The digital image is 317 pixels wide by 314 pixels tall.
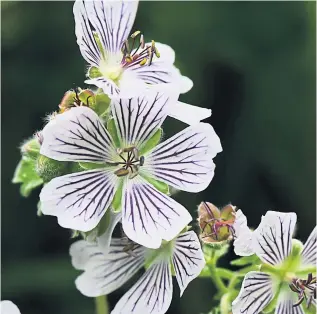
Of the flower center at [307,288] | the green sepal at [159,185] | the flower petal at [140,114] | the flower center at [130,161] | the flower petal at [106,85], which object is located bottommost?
the flower center at [307,288]

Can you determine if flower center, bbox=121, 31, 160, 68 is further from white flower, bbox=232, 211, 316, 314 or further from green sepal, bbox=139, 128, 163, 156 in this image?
white flower, bbox=232, 211, 316, 314

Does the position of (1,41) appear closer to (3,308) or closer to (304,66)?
(304,66)

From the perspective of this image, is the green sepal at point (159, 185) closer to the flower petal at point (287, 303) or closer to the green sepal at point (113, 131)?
the green sepal at point (113, 131)

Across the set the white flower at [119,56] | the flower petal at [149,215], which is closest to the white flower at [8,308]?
the flower petal at [149,215]

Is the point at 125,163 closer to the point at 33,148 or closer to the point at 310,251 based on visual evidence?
the point at 33,148

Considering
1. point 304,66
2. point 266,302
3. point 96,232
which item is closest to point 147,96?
point 96,232
